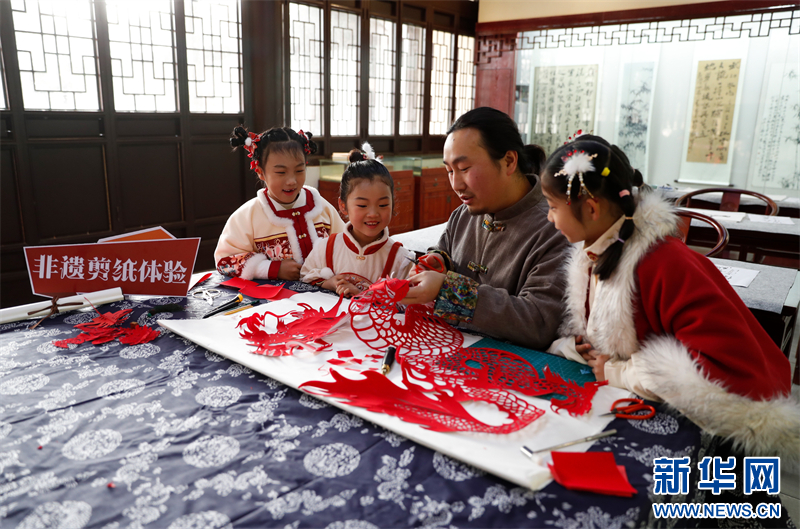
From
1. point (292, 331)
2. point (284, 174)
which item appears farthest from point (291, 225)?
point (292, 331)

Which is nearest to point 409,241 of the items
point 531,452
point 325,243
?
point 325,243

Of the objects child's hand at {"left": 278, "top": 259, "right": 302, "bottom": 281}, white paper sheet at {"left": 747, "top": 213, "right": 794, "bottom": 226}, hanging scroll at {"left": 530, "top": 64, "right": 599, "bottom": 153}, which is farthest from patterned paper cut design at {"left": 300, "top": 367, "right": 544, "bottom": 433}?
hanging scroll at {"left": 530, "top": 64, "right": 599, "bottom": 153}

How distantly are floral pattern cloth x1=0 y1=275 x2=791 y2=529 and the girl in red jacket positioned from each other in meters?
0.08

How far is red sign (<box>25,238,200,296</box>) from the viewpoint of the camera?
5.12 ft

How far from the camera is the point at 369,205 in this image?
5.94ft

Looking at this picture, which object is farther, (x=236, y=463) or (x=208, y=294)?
(x=208, y=294)

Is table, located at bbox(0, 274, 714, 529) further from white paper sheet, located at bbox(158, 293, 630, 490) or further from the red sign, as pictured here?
the red sign

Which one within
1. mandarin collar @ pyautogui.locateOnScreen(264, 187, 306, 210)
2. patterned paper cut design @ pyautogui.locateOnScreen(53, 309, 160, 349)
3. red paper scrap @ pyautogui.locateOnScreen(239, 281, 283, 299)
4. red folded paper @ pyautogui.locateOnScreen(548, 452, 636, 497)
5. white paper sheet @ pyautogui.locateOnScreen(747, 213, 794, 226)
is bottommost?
patterned paper cut design @ pyautogui.locateOnScreen(53, 309, 160, 349)

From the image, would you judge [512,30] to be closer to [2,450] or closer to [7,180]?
[7,180]

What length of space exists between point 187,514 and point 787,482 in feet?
6.98

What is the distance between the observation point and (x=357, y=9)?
5918mm

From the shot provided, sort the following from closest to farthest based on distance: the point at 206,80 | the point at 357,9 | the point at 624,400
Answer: the point at 624,400 → the point at 206,80 → the point at 357,9

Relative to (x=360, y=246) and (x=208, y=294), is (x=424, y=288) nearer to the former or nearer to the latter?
(x=360, y=246)

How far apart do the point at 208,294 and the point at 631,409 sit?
1290mm
